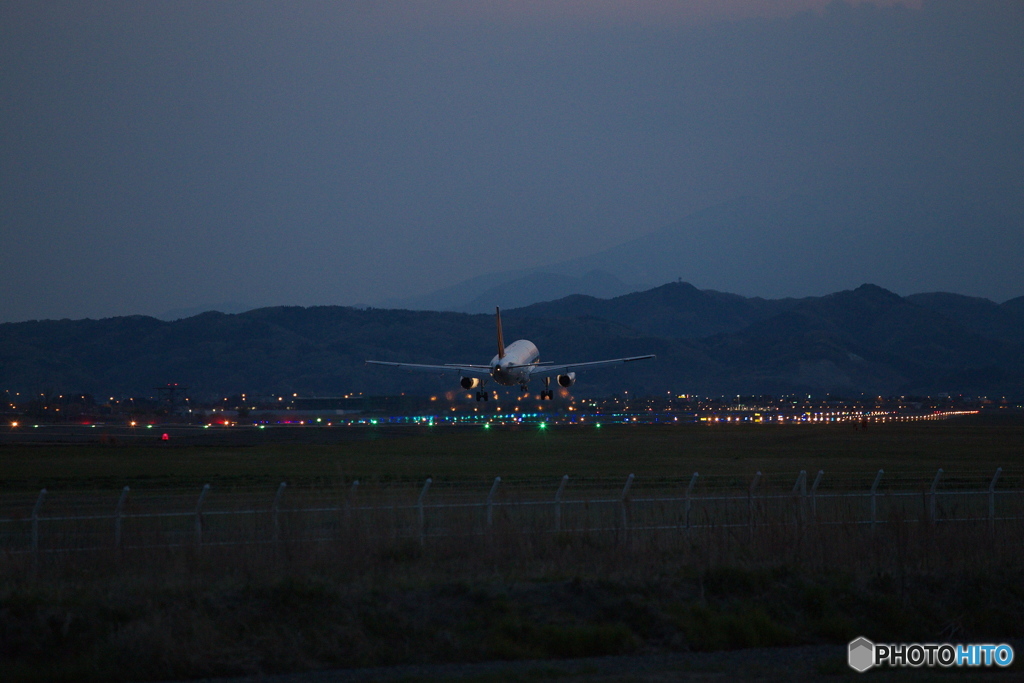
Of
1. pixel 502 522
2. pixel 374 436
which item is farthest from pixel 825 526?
pixel 374 436

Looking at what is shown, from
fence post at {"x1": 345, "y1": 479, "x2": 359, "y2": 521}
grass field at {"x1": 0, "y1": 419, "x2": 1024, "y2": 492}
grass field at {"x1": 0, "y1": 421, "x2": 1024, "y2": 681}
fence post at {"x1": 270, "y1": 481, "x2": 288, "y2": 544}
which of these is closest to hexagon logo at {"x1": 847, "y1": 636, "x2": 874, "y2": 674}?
grass field at {"x1": 0, "y1": 421, "x2": 1024, "y2": 681}

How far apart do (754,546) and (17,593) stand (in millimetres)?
14440

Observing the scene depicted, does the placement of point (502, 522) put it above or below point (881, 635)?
above

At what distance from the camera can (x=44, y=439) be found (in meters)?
66.2

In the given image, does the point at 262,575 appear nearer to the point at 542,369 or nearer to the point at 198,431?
the point at 198,431

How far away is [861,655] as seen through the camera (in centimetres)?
1742

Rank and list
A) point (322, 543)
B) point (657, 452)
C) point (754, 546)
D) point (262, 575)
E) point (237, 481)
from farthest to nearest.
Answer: point (657, 452)
point (237, 481)
point (754, 546)
point (322, 543)
point (262, 575)

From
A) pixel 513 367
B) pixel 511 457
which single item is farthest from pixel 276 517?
pixel 513 367

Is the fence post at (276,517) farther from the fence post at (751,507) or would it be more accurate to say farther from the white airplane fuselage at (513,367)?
the white airplane fuselage at (513,367)

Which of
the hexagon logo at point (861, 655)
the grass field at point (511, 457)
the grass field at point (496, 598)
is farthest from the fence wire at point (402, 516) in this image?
the grass field at point (511, 457)

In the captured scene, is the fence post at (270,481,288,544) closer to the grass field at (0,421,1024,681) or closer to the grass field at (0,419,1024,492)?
the grass field at (0,421,1024,681)

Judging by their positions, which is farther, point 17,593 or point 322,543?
point 322,543

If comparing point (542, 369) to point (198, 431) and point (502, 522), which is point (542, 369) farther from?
point (502, 522)

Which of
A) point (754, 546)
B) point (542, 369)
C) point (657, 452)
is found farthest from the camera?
point (542, 369)
